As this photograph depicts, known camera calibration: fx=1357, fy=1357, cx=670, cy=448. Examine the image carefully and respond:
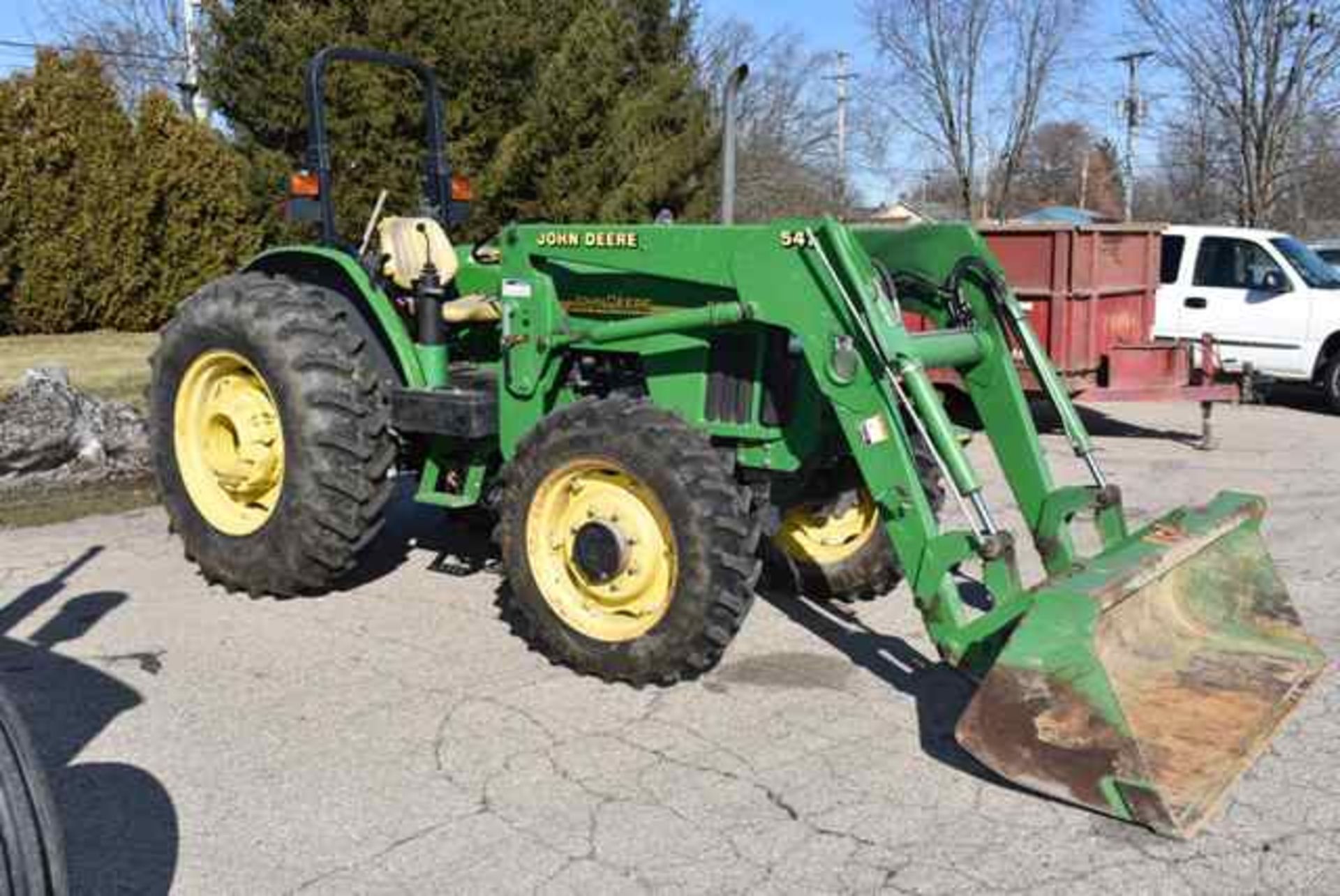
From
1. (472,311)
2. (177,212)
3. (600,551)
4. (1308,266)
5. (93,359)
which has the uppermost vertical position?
(177,212)

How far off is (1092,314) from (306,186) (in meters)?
6.86

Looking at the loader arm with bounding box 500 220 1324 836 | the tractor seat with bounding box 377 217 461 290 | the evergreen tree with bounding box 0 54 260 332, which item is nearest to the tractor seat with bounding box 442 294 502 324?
the tractor seat with bounding box 377 217 461 290

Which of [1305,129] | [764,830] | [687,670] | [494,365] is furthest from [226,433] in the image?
[1305,129]

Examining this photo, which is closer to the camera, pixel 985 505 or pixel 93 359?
pixel 985 505

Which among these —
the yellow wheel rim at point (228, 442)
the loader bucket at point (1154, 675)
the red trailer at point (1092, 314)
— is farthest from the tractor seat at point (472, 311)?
the red trailer at point (1092, 314)

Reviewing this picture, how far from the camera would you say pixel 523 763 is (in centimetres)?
440

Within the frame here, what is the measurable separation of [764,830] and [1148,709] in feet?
4.46

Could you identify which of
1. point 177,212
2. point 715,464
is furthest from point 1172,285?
point 177,212

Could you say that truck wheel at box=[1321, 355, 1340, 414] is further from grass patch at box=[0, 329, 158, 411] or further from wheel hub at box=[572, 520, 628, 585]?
grass patch at box=[0, 329, 158, 411]

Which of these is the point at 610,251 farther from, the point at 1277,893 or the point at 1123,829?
the point at 1277,893

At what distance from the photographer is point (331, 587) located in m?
6.33

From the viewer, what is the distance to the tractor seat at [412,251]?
631 cm

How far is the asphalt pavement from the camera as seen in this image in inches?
145

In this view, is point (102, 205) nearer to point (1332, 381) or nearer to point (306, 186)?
point (306, 186)
